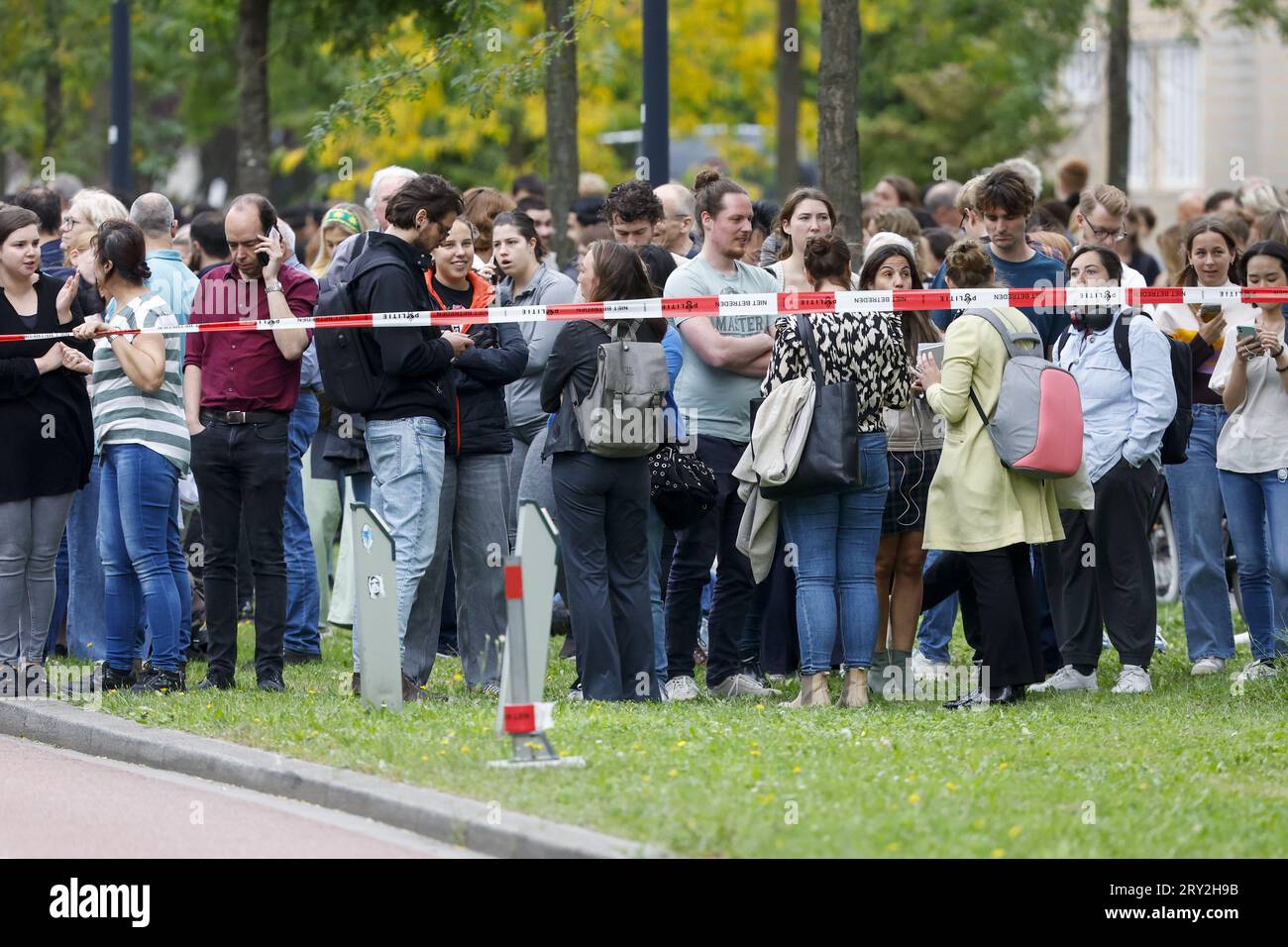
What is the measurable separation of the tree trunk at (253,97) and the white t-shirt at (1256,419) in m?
9.61

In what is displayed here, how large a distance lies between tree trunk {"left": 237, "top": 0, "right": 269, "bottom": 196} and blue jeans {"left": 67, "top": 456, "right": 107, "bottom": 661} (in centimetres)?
669

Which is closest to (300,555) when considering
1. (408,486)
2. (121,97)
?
(408,486)

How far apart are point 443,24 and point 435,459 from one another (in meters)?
8.03

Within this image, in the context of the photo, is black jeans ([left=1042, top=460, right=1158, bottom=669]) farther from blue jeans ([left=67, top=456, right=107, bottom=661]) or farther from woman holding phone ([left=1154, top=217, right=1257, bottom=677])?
blue jeans ([left=67, top=456, right=107, bottom=661])

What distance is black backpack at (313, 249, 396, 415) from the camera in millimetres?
8922

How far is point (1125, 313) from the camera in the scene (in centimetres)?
967

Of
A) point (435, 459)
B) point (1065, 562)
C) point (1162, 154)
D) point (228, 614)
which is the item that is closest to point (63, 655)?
point (228, 614)

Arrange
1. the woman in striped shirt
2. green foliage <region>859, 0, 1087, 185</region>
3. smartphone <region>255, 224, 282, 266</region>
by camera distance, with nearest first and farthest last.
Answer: smartphone <region>255, 224, 282, 266</region> < the woman in striped shirt < green foliage <region>859, 0, 1087, 185</region>

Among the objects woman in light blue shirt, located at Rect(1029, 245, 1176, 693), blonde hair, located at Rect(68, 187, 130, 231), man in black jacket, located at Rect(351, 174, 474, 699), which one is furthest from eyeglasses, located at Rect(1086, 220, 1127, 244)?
blonde hair, located at Rect(68, 187, 130, 231)

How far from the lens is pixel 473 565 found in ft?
31.5

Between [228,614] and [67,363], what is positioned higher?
[67,363]

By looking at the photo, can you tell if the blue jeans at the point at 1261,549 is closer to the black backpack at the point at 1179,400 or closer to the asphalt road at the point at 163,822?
the black backpack at the point at 1179,400

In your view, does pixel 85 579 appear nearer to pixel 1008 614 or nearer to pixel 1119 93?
pixel 1008 614
